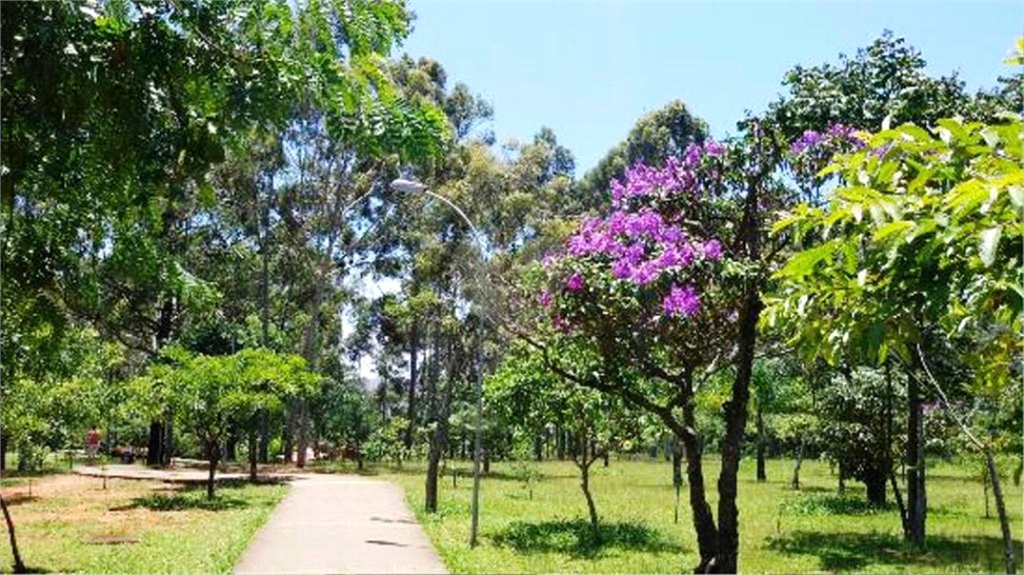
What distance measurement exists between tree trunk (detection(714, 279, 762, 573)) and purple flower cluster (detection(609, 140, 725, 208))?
176 centimetres

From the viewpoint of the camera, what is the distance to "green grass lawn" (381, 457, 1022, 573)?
1562 centimetres

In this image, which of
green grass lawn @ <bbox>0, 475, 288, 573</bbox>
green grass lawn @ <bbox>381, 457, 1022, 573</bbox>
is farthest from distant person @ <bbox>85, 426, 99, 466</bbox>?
green grass lawn @ <bbox>381, 457, 1022, 573</bbox>

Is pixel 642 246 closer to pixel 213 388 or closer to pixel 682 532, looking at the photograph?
pixel 682 532

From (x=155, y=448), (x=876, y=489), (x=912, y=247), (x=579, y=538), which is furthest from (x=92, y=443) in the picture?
(x=912, y=247)

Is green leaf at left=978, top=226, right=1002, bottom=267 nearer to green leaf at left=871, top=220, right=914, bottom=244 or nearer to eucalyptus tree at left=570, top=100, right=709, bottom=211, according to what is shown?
green leaf at left=871, top=220, right=914, bottom=244

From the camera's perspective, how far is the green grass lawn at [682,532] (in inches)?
615

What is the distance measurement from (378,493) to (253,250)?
1803 cm

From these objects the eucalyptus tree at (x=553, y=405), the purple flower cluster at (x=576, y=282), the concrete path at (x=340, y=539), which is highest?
the purple flower cluster at (x=576, y=282)

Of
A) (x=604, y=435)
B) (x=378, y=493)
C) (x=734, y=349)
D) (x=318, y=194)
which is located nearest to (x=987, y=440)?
(x=734, y=349)

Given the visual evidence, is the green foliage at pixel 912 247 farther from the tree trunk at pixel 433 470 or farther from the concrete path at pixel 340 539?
the tree trunk at pixel 433 470

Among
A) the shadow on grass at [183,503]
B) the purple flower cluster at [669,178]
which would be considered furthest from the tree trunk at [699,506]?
the shadow on grass at [183,503]

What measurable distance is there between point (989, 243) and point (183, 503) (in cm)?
2427

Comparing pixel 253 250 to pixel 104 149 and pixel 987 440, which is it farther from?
pixel 104 149

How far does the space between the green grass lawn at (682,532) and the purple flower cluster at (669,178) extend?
5515 mm
